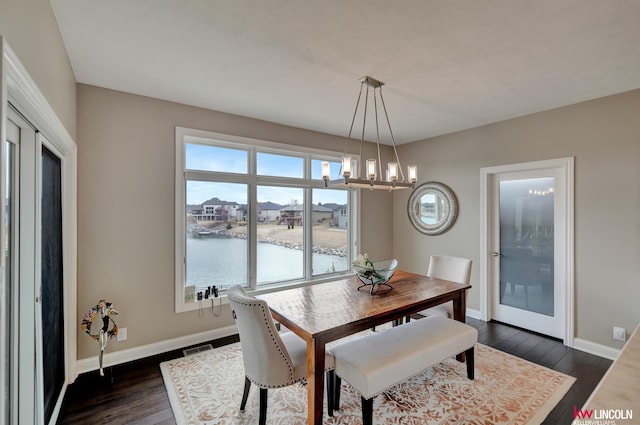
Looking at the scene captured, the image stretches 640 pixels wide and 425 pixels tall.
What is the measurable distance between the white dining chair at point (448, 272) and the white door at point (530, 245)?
0.91 meters

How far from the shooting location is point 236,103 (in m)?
3.20

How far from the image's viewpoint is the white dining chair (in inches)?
123

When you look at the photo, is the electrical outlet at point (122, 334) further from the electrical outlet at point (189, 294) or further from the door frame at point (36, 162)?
the electrical outlet at point (189, 294)

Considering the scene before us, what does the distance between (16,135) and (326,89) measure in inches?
89.9

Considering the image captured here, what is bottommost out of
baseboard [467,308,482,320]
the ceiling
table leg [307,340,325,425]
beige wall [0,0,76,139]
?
baseboard [467,308,482,320]

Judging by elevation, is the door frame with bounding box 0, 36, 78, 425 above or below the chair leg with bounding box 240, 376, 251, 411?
above

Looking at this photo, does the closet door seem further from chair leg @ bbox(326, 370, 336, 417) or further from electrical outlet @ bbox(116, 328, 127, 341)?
chair leg @ bbox(326, 370, 336, 417)

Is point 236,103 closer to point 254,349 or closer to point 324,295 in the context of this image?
point 324,295

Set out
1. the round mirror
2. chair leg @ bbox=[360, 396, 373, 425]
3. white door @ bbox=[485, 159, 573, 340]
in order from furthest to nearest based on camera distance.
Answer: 1. the round mirror
2. white door @ bbox=[485, 159, 573, 340]
3. chair leg @ bbox=[360, 396, 373, 425]

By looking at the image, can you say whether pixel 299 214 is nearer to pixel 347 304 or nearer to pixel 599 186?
pixel 347 304

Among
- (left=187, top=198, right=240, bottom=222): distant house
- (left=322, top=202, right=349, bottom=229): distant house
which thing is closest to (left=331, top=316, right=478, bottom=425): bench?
(left=187, top=198, right=240, bottom=222): distant house

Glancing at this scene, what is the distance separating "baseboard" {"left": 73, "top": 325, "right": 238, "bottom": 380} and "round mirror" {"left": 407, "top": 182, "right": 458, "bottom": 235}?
10.6 ft

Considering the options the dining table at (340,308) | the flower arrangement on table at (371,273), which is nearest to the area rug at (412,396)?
the dining table at (340,308)

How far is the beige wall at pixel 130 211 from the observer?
2.73m
